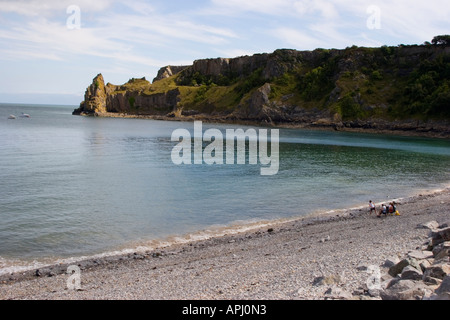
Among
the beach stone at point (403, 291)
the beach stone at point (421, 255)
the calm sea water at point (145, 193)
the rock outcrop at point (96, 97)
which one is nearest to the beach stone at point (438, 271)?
the beach stone at point (403, 291)

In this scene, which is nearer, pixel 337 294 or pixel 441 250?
pixel 337 294

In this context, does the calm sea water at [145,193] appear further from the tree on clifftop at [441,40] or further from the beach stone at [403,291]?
the tree on clifftop at [441,40]

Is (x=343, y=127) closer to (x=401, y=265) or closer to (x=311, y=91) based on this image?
(x=311, y=91)

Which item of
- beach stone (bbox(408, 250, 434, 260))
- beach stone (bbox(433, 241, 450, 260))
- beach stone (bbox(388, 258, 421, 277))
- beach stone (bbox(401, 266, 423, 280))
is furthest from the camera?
beach stone (bbox(408, 250, 434, 260))

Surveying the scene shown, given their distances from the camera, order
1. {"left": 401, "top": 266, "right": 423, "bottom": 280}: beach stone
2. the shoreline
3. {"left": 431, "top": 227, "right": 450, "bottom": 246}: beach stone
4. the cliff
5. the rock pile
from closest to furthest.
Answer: the rock pile
{"left": 401, "top": 266, "right": 423, "bottom": 280}: beach stone
{"left": 431, "top": 227, "right": 450, "bottom": 246}: beach stone
the shoreline
the cliff

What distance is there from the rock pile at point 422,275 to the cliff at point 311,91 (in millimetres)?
98058

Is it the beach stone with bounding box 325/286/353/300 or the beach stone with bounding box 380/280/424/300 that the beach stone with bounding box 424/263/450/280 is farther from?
the beach stone with bounding box 325/286/353/300

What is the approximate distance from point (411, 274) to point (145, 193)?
70.2 ft

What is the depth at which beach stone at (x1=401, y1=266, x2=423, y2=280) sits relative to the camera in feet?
32.1

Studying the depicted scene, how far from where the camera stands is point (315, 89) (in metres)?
134

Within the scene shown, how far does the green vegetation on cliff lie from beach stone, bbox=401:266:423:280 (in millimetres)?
104163

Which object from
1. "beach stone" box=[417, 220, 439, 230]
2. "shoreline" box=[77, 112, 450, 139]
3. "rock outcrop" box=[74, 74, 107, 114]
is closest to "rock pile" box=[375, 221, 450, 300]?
"beach stone" box=[417, 220, 439, 230]

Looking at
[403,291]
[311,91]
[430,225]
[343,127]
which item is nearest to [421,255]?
[403,291]

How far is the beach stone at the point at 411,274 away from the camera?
32.1ft
